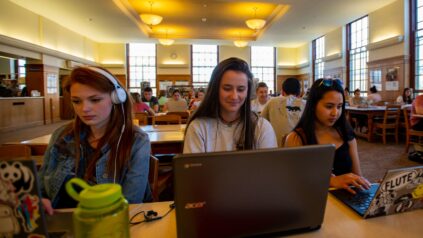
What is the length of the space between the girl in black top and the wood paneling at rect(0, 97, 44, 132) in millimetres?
8789

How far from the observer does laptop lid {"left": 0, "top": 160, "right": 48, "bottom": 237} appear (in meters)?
0.54

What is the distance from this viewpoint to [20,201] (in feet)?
1.84

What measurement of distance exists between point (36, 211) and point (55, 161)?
704mm

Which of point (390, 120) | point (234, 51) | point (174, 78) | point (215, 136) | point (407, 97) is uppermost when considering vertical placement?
point (234, 51)

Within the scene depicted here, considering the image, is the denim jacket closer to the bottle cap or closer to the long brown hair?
the long brown hair

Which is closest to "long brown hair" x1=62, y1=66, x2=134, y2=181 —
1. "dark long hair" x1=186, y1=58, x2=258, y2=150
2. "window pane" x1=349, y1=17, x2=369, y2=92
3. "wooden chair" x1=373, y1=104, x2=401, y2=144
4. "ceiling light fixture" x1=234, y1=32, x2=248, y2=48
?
"dark long hair" x1=186, y1=58, x2=258, y2=150

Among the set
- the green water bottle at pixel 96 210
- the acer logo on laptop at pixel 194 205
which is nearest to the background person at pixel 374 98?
the acer logo on laptop at pixel 194 205

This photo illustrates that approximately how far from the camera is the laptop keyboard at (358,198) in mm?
939

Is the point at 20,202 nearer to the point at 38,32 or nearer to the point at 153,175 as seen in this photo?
the point at 153,175

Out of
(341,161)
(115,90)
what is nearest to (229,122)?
(115,90)

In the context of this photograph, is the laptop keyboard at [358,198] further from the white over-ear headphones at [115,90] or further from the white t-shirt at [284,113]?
the white t-shirt at [284,113]

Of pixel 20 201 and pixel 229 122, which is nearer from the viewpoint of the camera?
pixel 20 201

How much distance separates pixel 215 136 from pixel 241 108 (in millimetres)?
205

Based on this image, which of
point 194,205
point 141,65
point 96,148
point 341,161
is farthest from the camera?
point 141,65
